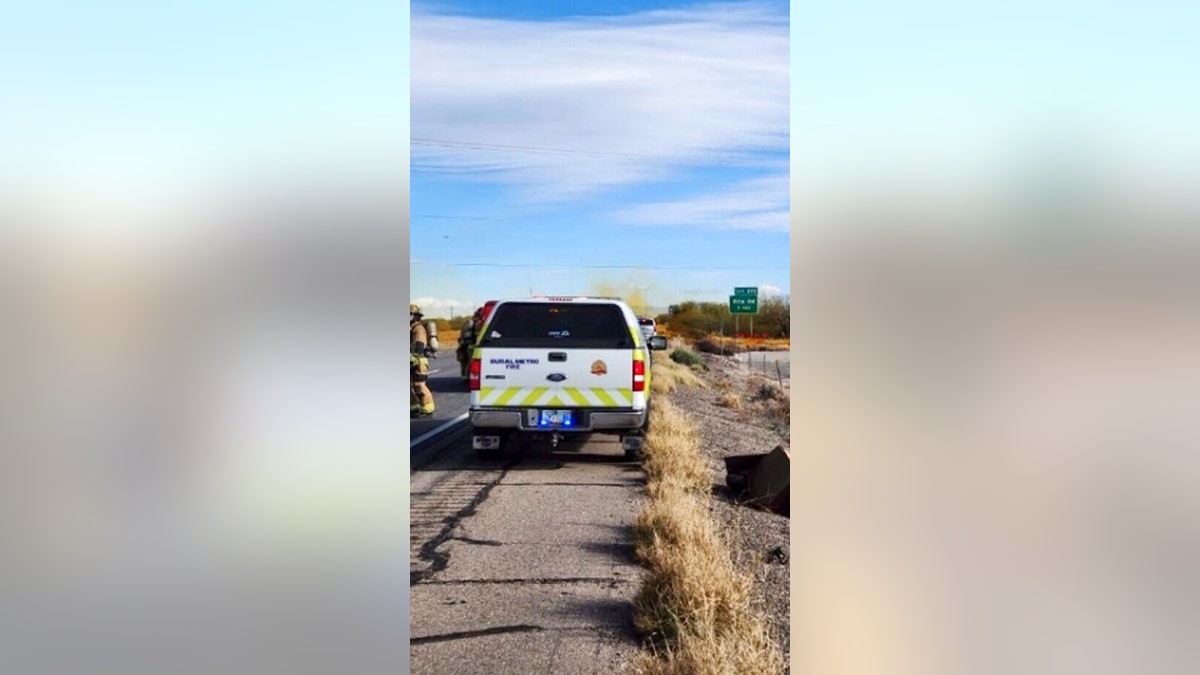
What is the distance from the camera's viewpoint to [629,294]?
95.0 inches

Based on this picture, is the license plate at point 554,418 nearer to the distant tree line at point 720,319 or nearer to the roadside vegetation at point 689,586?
the roadside vegetation at point 689,586

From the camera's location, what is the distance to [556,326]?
2.53 m

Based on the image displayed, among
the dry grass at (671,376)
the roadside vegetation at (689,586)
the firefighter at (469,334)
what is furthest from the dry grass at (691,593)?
the firefighter at (469,334)

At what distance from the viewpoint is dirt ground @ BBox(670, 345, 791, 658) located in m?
2.48

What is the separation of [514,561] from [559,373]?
0.55 meters

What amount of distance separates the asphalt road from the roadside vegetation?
0.08 m

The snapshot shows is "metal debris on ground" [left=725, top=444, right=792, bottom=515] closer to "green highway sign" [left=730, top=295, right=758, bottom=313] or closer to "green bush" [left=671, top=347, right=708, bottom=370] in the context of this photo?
"green bush" [left=671, top=347, right=708, bottom=370]

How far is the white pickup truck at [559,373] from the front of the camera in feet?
8.07

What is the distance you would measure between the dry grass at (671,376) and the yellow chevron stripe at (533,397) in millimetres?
353

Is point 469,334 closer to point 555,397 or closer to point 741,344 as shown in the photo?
point 555,397

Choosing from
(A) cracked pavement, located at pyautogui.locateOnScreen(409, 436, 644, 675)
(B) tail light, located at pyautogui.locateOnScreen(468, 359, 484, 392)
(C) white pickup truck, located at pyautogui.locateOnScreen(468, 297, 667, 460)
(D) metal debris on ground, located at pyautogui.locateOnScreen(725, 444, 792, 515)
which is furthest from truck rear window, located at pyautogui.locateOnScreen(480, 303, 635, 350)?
(D) metal debris on ground, located at pyautogui.locateOnScreen(725, 444, 792, 515)

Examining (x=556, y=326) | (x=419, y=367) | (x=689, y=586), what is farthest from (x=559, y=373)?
(x=689, y=586)

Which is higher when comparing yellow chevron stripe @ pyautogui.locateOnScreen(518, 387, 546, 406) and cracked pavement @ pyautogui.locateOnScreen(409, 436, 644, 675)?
yellow chevron stripe @ pyautogui.locateOnScreen(518, 387, 546, 406)
